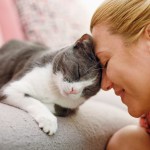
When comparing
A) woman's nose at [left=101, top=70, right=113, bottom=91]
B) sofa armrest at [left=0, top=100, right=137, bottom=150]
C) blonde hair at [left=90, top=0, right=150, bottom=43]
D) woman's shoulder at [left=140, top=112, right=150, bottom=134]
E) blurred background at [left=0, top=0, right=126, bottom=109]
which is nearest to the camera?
sofa armrest at [left=0, top=100, right=137, bottom=150]

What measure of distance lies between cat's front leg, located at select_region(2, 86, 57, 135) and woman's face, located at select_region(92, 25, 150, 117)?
24 cm

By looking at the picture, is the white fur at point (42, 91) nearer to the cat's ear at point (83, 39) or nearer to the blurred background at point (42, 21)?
the cat's ear at point (83, 39)

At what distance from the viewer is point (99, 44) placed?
1.18 meters

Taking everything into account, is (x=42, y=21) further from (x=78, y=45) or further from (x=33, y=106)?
(x=33, y=106)

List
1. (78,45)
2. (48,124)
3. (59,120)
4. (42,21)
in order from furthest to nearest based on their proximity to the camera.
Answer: (42,21)
(78,45)
(59,120)
(48,124)

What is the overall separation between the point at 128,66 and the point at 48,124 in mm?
307

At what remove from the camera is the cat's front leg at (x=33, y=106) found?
107 centimetres

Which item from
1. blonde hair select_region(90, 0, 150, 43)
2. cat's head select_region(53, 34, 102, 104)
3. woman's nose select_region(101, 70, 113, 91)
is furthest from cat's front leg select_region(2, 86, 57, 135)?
blonde hair select_region(90, 0, 150, 43)

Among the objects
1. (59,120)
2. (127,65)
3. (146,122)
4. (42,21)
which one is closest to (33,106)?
(59,120)

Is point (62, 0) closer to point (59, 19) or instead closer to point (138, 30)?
point (59, 19)

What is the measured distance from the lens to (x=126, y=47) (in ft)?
3.64

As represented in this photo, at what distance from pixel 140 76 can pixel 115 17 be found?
0.21m

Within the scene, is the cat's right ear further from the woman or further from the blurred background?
the blurred background

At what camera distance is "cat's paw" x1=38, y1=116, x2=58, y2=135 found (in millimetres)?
1062
